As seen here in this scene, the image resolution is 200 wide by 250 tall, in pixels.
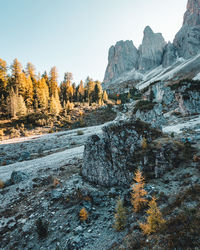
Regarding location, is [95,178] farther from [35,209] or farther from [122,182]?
[35,209]

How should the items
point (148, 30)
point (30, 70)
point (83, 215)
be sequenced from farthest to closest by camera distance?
1. point (148, 30)
2. point (30, 70)
3. point (83, 215)

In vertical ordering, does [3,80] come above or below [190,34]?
below

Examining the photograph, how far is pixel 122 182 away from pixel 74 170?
253 inches

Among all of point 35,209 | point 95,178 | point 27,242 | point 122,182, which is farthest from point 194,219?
point 35,209

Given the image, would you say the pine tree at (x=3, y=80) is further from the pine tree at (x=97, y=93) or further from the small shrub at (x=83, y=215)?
the small shrub at (x=83, y=215)

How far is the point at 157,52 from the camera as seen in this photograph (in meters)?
168

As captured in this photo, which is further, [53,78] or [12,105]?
[53,78]

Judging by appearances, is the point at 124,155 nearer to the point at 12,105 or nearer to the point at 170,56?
the point at 12,105

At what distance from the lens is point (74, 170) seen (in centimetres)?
1553

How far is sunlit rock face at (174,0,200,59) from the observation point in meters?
137

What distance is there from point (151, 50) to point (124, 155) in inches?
7871

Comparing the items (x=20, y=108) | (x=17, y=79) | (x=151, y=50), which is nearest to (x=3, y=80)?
(x=17, y=79)

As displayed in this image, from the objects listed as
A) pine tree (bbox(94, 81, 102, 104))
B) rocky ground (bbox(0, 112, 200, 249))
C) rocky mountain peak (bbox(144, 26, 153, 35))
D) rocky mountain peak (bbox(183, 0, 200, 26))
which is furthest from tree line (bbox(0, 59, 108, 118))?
rocky mountain peak (bbox(183, 0, 200, 26))

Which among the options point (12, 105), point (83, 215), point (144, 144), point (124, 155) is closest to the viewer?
point (83, 215)
